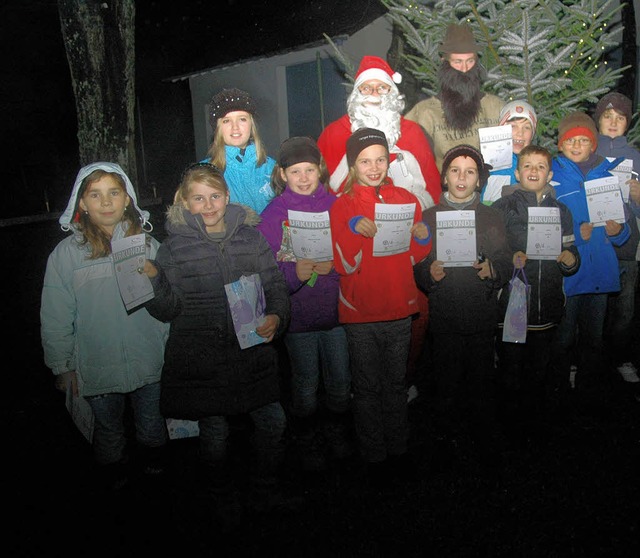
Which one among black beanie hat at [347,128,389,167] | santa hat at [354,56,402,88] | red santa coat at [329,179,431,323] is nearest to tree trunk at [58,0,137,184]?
santa hat at [354,56,402,88]

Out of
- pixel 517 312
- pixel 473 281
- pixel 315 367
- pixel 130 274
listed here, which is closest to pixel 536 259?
pixel 517 312

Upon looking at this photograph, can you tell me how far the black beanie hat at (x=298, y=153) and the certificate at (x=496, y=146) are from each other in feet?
4.42

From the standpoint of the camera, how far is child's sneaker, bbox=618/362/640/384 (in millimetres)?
5188

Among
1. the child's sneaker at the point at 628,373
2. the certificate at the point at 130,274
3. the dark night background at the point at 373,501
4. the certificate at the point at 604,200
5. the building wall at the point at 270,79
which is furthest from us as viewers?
the building wall at the point at 270,79

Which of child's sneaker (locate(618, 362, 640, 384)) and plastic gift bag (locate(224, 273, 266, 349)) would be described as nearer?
plastic gift bag (locate(224, 273, 266, 349))

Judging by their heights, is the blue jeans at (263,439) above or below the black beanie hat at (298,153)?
below

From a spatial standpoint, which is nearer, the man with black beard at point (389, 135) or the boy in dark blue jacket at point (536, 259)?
the boy in dark blue jacket at point (536, 259)

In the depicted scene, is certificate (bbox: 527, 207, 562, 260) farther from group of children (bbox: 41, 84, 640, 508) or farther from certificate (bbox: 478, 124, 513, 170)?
certificate (bbox: 478, 124, 513, 170)

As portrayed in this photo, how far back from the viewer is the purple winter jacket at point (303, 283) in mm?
3881

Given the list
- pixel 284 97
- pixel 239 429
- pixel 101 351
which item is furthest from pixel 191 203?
pixel 284 97

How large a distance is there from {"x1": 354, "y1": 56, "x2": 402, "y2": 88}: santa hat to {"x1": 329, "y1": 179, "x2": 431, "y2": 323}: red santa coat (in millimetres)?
1350

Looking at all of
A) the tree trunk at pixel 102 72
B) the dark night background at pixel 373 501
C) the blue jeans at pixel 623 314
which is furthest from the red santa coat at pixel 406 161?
the tree trunk at pixel 102 72

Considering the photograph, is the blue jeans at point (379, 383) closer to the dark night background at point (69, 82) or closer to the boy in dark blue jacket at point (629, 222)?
the boy in dark blue jacket at point (629, 222)

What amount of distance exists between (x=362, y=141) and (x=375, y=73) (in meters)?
1.21
